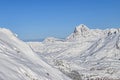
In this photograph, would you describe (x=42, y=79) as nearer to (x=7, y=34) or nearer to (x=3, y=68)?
(x=3, y=68)

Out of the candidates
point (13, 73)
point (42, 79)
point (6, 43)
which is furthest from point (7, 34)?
point (13, 73)

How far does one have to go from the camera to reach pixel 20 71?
30.4 m

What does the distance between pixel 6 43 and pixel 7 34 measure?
4488 mm

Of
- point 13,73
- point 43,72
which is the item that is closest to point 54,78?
point 43,72

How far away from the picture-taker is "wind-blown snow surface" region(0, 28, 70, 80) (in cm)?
2785

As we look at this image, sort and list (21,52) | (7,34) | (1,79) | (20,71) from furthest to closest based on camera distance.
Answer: (7,34), (21,52), (20,71), (1,79)

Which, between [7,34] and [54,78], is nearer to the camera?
[54,78]

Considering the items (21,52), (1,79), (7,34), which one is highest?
(7,34)

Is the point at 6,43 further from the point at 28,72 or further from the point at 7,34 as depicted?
the point at 28,72

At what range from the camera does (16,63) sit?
32.3 meters

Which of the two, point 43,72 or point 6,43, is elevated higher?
point 6,43

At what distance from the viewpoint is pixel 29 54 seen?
4300 cm

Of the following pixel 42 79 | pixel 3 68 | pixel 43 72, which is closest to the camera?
pixel 3 68

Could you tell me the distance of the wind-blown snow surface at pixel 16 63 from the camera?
91.4ft
